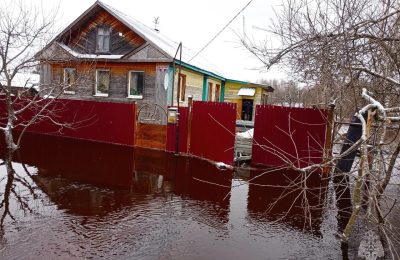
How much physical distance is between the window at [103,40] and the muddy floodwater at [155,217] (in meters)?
8.19

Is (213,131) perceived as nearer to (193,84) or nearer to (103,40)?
(193,84)

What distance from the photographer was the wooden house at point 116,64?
14117mm

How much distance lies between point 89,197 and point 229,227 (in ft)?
8.81

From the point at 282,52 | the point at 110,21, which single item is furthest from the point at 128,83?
the point at 282,52

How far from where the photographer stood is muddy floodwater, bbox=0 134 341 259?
14.3 feet

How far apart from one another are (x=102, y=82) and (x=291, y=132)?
1023 centimetres

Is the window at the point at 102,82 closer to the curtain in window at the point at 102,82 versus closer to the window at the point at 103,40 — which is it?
the curtain in window at the point at 102,82

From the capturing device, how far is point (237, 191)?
7.21 metres

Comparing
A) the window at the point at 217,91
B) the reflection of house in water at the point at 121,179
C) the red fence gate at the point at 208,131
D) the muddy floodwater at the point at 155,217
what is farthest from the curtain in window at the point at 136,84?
the window at the point at 217,91

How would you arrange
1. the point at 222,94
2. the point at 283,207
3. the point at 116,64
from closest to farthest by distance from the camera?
the point at 283,207, the point at 116,64, the point at 222,94

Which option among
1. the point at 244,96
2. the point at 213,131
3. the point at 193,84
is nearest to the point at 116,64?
the point at 193,84

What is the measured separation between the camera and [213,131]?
9.55m

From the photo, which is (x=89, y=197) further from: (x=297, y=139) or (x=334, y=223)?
(x=297, y=139)

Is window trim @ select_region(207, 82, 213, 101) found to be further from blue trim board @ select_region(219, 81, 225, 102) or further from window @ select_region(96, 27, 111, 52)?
window @ select_region(96, 27, 111, 52)
